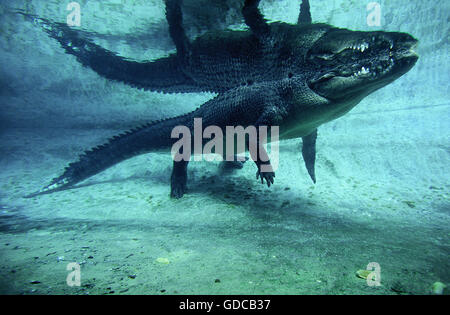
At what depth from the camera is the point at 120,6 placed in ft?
20.3

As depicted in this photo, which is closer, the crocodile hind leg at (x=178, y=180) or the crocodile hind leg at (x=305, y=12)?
the crocodile hind leg at (x=178, y=180)

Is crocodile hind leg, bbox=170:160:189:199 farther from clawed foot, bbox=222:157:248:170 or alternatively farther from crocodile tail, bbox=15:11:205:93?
crocodile tail, bbox=15:11:205:93

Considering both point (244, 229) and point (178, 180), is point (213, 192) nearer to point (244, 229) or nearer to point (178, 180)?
point (178, 180)

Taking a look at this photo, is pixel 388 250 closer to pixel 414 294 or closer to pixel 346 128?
pixel 414 294

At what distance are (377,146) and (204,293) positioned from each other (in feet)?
22.0

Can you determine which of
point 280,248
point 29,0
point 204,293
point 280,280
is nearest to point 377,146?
point 280,248

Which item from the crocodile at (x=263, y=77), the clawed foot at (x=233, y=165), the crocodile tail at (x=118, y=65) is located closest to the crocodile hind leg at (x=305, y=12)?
the crocodile at (x=263, y=77)

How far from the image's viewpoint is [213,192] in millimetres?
4242

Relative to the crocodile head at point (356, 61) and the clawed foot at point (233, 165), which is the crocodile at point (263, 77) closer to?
the crocodile head at point (356, 61)

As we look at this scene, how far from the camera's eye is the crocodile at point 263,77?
261 centimetres

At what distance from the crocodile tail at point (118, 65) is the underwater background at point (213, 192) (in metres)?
0.39

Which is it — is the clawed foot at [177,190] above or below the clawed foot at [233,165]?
→ below

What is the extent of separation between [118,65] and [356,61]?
6.68 meters

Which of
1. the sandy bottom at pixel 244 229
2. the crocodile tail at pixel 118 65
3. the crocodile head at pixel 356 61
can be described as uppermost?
the crocodile tail at pixel 118 65
